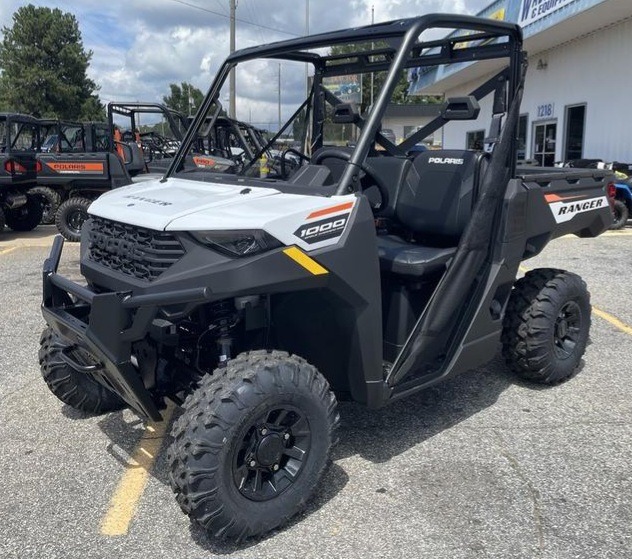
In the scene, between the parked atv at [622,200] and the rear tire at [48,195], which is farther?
the rear tire at [48,195]

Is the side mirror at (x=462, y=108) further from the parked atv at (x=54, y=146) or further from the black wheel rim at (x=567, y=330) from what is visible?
the parked atv at (x=54, y=146)

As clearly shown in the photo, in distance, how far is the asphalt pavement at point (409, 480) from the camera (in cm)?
265

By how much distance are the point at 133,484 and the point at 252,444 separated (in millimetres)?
838

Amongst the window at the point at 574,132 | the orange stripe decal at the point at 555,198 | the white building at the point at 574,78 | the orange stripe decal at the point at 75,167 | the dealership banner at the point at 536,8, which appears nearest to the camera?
the orange stripe decal at the point at 555,198

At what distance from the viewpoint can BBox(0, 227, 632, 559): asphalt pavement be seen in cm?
265

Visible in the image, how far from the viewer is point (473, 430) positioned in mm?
3654

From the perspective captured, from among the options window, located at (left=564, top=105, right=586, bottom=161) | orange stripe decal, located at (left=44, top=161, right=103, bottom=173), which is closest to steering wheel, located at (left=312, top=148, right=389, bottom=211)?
orange stripe decal, located at (left=44, top=161, right=103, bottom=173)

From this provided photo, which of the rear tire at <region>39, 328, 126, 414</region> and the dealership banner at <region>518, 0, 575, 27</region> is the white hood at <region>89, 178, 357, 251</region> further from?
the dealership banner at <region>518, 0, 575, 27</region>

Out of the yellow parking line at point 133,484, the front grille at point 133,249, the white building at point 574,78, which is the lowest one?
the yellow parking line at point 133,484

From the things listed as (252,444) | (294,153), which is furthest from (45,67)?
(252,444)

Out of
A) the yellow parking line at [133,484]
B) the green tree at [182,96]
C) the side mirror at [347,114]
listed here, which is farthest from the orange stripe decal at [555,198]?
the green tree at [182,96]

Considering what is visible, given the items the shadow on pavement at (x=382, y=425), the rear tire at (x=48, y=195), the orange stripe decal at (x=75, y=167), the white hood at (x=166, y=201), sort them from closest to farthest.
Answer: the white hood at (x=166, y=201) < the shadow on pavement at (x=382, y=425) < the orange stripe decal at (x=75, y=167) < the rear tire at (x=48, y=195)

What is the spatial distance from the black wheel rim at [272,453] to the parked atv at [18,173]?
33.8 feet

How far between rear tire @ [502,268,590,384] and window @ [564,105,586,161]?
12.4 meters
